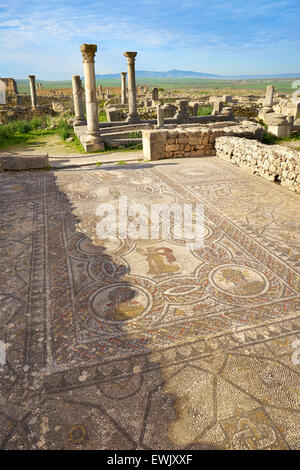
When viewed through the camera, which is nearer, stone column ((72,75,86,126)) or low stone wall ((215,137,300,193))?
low stone wall ((215,137,300,193))

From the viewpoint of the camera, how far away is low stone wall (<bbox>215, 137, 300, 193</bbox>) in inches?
235

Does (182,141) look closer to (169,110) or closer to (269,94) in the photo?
(169,110)

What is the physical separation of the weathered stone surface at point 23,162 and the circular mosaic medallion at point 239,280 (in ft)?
21.1

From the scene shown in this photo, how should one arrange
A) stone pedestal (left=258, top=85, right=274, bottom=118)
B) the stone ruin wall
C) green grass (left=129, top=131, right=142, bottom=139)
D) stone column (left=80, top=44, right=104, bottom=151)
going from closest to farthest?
stone column (left=80, top=44, right=104, bottom=151) → green grass (left=129, top=131, right=142, bottom=139) → stone pedestal (left=258, top=85, right=274, bottom=118) → the stone ruin wall

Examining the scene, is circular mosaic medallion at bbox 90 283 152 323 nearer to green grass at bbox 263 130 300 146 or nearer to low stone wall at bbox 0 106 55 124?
green grass at bbox 263 130 300 146

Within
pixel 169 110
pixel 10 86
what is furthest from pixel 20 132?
pixel 10 86

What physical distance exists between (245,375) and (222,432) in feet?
1.52

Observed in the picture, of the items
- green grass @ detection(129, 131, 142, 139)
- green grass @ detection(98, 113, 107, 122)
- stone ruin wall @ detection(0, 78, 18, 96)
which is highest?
stone ruin wall @ detection(0, 78, 18, 96)

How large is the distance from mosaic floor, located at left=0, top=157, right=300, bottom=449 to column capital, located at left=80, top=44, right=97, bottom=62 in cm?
716

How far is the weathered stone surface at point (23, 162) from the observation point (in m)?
7.95

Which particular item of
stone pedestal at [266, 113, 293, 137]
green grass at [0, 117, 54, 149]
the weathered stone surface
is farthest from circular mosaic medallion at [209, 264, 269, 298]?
green grass at [0, 117, 54, 149]

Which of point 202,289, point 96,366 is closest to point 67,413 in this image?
point 96,366

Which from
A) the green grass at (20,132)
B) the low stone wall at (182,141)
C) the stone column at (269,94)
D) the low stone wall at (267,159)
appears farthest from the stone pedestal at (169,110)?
the low stone wall at (267,159)

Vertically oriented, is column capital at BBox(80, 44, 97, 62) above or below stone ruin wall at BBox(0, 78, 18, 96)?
below
